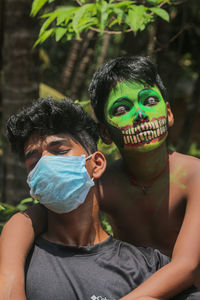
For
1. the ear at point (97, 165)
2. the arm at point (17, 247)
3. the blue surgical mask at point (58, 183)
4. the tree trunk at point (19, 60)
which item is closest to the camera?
the arm at point (17, 247)

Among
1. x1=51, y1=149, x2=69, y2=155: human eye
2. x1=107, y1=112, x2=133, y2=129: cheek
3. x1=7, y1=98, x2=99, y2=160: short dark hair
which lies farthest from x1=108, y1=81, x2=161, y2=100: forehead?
x1=51, y1=149, x2=69, y2=155: human eye

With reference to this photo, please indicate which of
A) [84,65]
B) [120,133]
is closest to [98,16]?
[120,133]

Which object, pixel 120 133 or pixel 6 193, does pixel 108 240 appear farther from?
pixel 6 193

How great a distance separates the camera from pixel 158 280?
2.35m

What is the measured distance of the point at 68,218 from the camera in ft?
8.40

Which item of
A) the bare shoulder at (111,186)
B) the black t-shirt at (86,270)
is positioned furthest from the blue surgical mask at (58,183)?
the bare shoulder at (111,186)

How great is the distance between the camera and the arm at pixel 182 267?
2320 mm

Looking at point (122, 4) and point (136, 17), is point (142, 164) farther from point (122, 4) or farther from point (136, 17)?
point (122, 4)

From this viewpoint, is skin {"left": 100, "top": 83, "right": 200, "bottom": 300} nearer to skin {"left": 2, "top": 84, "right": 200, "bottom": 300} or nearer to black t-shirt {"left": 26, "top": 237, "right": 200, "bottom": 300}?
skin {"left": 2, "top": 84, "right": 200, "bottom": 300}

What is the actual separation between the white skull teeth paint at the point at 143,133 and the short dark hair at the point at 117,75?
0.75ft

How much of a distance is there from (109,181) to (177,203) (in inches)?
17.0

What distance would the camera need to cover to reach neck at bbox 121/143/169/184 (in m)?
2.82

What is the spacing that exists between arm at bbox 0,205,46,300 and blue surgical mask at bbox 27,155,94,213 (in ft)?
0.37

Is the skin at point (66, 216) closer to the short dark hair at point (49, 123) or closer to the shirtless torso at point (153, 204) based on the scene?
the short dark hair at point (49, 123)
